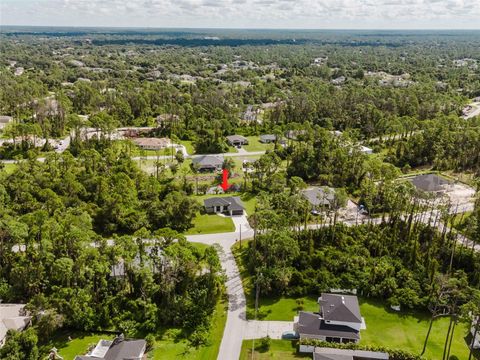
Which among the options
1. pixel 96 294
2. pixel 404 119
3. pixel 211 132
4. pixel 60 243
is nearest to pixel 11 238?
pixel 60 243

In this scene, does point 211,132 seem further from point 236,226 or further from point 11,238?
point 11,238

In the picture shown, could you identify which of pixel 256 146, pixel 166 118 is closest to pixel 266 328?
pixel 256 146

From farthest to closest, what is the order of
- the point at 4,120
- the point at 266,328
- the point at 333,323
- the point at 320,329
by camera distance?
the point at 4,120 → the point at 266,328 → the point at 333,323 → the point at 320,329

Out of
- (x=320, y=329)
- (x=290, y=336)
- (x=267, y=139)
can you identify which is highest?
(x=267, y=139)

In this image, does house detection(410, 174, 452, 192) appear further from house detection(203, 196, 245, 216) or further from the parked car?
the parked car

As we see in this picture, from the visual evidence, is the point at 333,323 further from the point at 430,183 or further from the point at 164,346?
the point at 430,183
